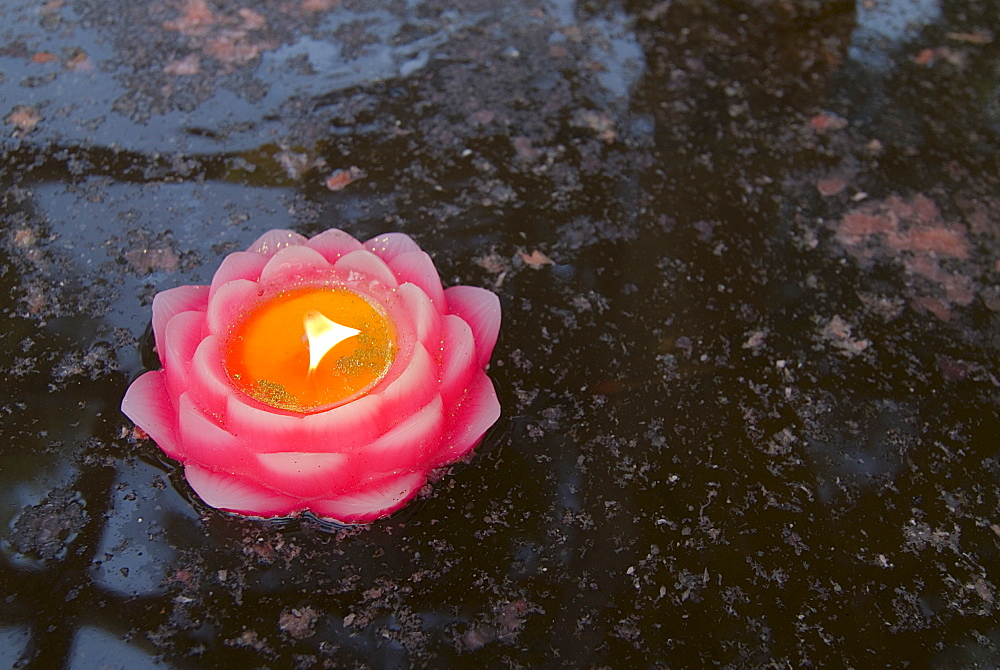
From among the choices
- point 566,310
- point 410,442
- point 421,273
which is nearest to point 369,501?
point 410,442

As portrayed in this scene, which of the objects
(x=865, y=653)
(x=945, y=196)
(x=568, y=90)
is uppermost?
(x=568, y=90)

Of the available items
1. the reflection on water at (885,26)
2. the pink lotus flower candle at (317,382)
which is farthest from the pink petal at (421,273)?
the reflection on water at (885,26)

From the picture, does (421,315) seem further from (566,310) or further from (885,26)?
(885,26)

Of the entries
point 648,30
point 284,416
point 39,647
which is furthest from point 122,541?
point 648,30

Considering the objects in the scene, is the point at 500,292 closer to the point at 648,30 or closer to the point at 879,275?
the point at 879,275

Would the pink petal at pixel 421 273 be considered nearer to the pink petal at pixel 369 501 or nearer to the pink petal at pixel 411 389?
the pink petal at pixel 411 389

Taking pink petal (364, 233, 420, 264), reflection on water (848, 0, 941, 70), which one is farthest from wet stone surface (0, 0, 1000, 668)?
pink petal (364, 233, 420, 264)
